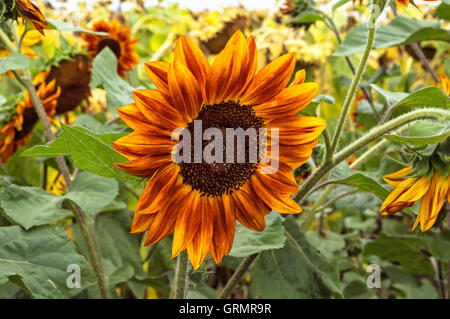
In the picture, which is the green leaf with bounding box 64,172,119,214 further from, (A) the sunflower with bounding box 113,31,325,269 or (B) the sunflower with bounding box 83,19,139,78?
(B) the sunflower with bounding box 83,19,139,78

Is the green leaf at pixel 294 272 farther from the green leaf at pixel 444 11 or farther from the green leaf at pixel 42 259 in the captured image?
the green leaf at pixel 444 11

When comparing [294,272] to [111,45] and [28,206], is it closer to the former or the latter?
[28,206]

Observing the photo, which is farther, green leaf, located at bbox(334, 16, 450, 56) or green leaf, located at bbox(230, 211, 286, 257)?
green leaf, located at bbox(334, 16, 450, 56)

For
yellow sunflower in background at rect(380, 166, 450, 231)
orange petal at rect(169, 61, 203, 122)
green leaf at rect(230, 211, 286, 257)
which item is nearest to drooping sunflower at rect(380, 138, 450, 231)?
yellow sunflower in background at rect(380, 166, 450, 231)

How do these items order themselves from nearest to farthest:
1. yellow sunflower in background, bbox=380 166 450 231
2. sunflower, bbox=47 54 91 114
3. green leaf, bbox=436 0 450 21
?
1. yellow sunflower in background, bbox=380 166 450 231
2. green leaf, bbox=436 0 450 21
3. sunflower, bbox=47 54 91 114

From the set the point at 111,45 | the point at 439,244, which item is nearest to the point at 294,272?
the point at 439,244
